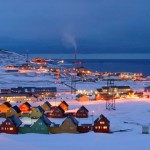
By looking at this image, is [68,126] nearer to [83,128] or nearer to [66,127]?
[66,127]

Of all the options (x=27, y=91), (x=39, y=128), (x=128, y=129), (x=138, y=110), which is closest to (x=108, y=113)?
(x=138, y=110)

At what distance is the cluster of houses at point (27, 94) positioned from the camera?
1478 inches

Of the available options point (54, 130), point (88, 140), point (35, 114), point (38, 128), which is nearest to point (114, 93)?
point (35, 114)

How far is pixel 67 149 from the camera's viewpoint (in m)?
16.1

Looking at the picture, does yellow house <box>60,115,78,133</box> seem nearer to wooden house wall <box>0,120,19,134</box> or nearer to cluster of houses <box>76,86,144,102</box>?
wooden house wall <box>0,120,19,134</box>

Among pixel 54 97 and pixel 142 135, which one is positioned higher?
pixel 54 97

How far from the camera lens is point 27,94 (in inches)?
1526

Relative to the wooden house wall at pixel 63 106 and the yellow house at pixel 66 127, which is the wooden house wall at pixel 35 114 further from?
the yellow house at pixel 66 127

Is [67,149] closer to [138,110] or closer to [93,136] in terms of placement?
[93,136]

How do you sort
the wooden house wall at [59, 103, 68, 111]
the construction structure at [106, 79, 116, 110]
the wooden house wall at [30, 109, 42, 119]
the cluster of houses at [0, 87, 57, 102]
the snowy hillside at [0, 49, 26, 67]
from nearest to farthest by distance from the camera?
the wooden house wall at [30, 109, 42, 119] < the wooden house wall at [59, 103, 68, 111] < the construction structure at [106, 79, 116, 110] < the cluster of houses at [0, 87, 57, 102] < the snowy hillside at [0, 49, 26, 67]

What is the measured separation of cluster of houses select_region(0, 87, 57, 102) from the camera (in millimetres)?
37531

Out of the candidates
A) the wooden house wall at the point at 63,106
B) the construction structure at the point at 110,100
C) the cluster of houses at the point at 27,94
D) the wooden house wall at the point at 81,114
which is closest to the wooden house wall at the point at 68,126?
the wooden house wall at the point at 81,114

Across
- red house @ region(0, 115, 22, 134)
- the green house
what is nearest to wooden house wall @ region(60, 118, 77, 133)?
the green house

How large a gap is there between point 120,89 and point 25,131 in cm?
2403
